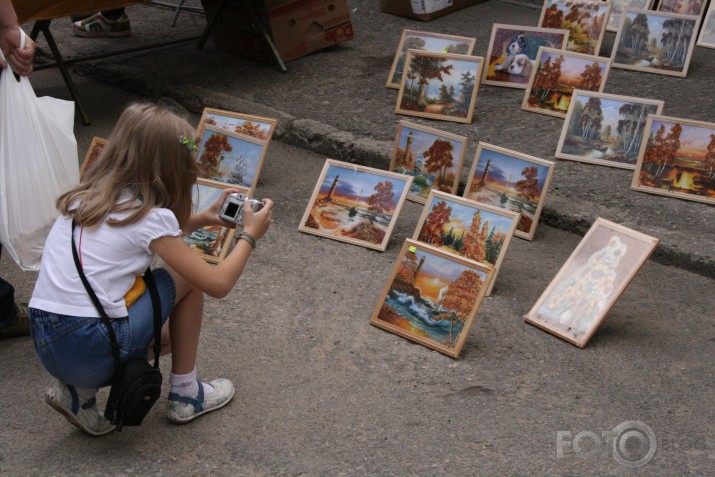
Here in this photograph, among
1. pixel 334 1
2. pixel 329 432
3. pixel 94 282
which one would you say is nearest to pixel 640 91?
pixel 334 1

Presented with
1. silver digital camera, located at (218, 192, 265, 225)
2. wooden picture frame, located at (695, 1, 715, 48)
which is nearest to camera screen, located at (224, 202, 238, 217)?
silver digital camera, located at (218, 192, 265, 225)

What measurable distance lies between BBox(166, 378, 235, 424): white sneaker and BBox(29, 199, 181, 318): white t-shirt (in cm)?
43

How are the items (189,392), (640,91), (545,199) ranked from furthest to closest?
(640,91)
(545,199)
(189,392)

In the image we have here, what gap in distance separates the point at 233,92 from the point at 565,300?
286cm

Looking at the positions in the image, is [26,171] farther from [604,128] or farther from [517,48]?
[517,48]

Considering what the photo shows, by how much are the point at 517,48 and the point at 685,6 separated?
127cm

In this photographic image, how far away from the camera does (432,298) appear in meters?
3.10

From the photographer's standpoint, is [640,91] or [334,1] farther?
[334,1]

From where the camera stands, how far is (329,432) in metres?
2.60

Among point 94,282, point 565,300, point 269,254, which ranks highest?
point 94,282

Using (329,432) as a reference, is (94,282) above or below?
above

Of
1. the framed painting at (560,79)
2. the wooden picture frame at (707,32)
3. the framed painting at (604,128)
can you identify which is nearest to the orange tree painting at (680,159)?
the framed painting at (604,128)

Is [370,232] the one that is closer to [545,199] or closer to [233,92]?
[545,199]

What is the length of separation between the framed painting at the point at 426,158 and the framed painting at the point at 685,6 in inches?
96.1
